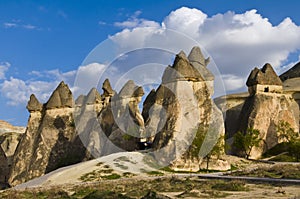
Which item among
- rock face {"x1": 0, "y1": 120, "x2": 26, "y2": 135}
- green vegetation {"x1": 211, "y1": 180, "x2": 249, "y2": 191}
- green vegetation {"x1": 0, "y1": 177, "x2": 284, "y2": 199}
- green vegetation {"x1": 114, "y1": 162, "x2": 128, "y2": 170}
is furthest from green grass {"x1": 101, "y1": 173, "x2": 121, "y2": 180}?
rock face {"x1": 0, "y1": 120, "x2": 26, "y2": 135}

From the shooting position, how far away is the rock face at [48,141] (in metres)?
31.4

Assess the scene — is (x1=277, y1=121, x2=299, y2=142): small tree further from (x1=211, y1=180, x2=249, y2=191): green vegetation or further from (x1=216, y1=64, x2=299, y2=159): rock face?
(x1=211, y1=180, x2=249, y2=191): green vegetation

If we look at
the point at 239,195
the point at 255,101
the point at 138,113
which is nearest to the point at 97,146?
the point at 138,113

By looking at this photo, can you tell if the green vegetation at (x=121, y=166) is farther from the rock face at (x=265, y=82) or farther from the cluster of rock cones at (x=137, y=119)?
the rock face at (x=265, y=82)

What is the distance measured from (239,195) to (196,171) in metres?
10.3

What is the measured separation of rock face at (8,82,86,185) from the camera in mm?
31391

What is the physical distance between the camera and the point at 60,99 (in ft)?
113

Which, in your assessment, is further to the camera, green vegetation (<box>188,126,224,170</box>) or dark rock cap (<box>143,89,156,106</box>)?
dark rock cap (<box>143,89,156,106</box>)

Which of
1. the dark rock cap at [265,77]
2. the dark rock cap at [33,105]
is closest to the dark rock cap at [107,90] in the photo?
the dark rock cap at [33,105]

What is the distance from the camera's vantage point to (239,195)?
13250 millimetres

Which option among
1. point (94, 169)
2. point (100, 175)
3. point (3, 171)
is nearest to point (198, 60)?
point (94, 169)

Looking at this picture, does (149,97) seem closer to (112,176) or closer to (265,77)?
(265,77)

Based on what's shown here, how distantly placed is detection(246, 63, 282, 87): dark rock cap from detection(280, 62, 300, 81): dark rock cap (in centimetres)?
2014

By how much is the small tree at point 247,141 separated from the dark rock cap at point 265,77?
15.0 feet
